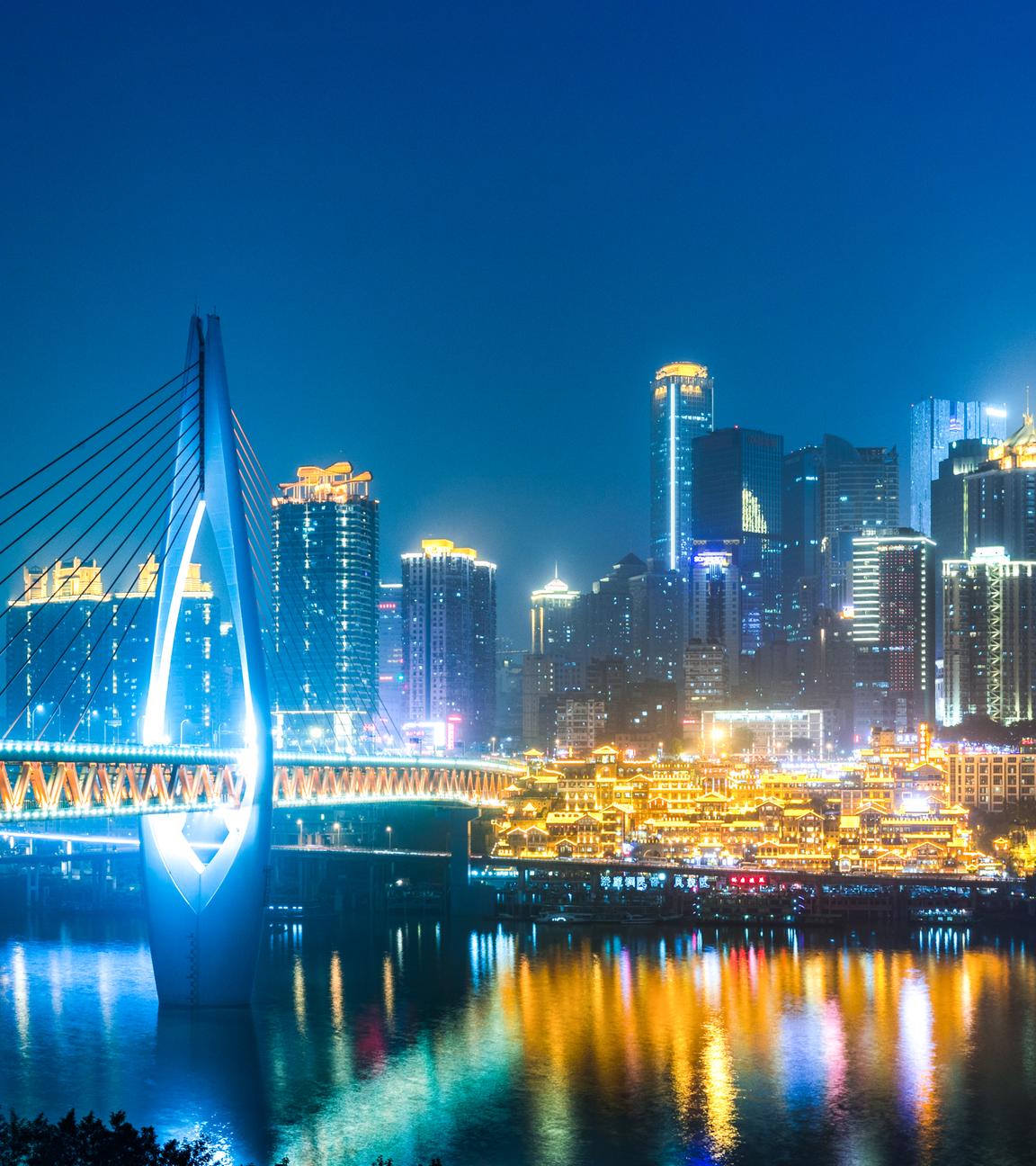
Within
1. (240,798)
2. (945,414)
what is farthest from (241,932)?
(945,414)

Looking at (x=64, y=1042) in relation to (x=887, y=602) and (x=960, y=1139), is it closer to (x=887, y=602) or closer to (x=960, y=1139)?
(x=960, y=1139)

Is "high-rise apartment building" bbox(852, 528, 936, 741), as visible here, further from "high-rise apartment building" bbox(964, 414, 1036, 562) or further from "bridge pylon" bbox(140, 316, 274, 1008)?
"bridge pylon" bbox(140, 316, 274, 1008)

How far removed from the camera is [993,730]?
65.3m

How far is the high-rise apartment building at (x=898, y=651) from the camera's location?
3093 inches

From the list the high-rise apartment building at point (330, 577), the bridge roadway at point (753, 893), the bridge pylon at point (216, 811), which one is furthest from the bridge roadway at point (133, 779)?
the high-rise apartment building at point (330, 577)

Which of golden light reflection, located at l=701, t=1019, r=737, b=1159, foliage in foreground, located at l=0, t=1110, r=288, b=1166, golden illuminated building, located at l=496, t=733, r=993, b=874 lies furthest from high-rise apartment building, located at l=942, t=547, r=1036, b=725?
foliage in foreground, located at l=0, t=1110, r=288, b=1166

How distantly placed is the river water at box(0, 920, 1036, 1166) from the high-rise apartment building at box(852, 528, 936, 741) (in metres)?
42.3

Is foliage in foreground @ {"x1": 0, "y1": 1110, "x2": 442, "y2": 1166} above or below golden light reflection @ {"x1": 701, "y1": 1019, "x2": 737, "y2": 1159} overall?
above

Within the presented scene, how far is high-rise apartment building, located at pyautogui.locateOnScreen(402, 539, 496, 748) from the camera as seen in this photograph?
87250 millimetres

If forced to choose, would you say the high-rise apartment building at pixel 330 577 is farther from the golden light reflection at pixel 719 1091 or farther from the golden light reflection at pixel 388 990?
the golden light reflection at pixel 719 1091

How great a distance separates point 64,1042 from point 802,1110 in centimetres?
1125

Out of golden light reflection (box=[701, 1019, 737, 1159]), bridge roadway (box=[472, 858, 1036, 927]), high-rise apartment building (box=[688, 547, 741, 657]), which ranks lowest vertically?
golden light reflection (box=[701, 1019, 737, 1159])

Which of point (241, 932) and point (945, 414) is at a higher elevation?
point (945, 414)

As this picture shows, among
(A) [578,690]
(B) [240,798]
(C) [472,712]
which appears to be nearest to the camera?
(B) [240,798]
